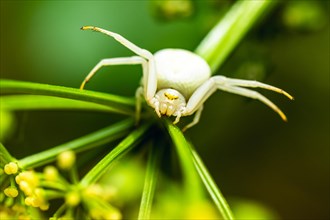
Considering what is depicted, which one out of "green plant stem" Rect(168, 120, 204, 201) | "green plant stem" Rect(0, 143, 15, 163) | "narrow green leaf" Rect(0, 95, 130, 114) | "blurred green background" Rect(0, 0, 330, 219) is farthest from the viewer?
"blurred green background" Rect(0, 0, 330, 219)

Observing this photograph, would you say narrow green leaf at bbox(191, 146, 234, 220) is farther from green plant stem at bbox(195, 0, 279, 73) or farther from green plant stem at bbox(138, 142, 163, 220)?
green plant stem at bbox(195, 0, 279, 73)

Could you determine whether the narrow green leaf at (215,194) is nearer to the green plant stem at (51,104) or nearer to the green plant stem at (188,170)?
the green plant stem at (188,170)

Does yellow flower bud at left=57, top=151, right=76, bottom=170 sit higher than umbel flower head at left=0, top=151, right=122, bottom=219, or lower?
higher

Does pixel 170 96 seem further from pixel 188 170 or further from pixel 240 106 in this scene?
pixel 240 106

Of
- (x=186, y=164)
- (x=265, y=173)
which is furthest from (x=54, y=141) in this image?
(x=186, y=164)

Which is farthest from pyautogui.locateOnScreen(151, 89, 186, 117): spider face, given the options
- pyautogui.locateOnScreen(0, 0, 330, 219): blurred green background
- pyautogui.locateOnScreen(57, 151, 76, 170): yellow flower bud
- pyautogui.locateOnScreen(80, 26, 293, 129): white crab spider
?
pyautogui.locateOnScreen(0, 0, 330, 219): blurred green background

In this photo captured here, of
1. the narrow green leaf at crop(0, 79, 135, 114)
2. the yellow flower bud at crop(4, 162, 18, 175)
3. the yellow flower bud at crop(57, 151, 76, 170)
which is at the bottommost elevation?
the yellow flower bud at crop(4, 162, 18, 175)
